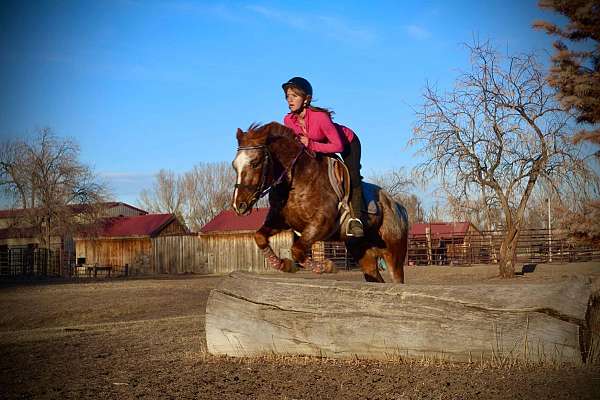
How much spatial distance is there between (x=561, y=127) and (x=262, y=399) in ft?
72.1

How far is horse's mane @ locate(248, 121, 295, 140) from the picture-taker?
726 cm

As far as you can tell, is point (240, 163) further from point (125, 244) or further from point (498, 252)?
point (125, 244)

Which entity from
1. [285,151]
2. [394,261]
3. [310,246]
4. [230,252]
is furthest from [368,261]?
[230,252]

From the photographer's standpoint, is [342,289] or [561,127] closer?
[342,289]

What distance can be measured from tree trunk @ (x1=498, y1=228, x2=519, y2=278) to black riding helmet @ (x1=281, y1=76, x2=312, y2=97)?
2054 cm

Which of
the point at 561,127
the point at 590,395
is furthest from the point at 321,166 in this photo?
the point at 561,127

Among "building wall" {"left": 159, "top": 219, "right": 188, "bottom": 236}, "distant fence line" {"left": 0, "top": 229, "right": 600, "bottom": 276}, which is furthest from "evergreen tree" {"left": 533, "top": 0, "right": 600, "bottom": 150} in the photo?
"building wall" {"left": 159, "top": 219, "right": 188, "bottom": 236}

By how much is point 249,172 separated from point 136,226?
5199 cm

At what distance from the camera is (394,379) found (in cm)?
541

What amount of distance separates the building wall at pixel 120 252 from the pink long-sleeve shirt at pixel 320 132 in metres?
45.6

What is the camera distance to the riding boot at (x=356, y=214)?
730 centimetres

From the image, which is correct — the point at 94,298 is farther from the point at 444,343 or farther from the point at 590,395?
the point at 590,395

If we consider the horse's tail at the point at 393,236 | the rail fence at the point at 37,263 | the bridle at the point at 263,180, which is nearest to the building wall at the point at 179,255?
the rail fence at the point at 37,263

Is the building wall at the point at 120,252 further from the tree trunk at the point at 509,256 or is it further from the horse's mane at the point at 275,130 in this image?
the horse's mane at the point at 275,130
